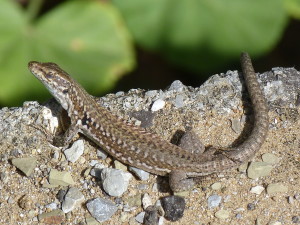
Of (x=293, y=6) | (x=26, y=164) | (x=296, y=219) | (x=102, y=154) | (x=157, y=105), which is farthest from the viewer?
(x=293, y=6)

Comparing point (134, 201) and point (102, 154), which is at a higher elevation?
point (102, 154)

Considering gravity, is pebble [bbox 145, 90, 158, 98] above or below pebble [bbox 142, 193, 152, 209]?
above

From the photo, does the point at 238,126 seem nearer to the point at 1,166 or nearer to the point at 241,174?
the point at 241,174

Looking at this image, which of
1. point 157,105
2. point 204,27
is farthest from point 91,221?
point 204,27

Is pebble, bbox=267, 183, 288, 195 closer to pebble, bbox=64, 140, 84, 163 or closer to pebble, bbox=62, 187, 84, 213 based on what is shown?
pebble, bbox=62, 187, 84, 213

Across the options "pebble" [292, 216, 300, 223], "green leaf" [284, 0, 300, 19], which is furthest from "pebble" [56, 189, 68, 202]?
"green leaf" [284, 0, 300, 19]

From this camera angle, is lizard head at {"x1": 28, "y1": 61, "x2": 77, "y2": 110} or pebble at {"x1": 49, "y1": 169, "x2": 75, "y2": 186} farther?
lizard head at {"x1": 28, "y1": 61, "x2": 77, "y2": 110}

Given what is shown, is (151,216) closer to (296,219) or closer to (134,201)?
(134,201)

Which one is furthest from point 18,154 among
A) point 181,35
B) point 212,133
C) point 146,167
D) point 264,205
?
point 181,35
